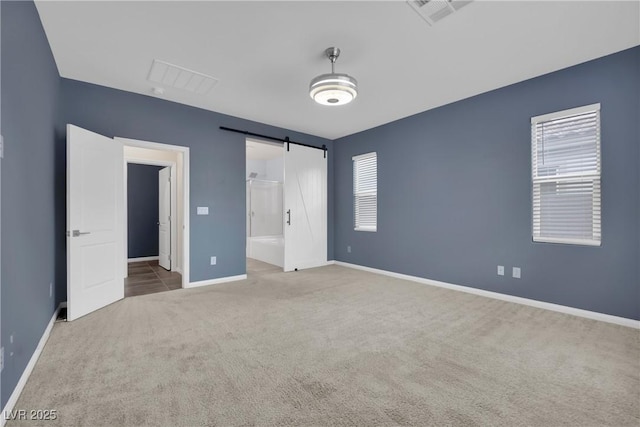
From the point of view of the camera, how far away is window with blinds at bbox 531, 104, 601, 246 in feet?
10.1

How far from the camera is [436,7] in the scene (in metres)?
2.28

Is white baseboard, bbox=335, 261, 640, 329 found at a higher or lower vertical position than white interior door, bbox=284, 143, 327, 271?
lower

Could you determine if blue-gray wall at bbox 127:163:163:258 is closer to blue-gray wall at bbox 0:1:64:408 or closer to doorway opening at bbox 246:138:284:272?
doorway opening at bbox 246:138:284:272

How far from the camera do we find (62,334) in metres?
2.65

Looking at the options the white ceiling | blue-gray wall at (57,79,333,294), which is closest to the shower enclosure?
blue-gray wall at (57,79,333,294)

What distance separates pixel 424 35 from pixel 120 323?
406 cm

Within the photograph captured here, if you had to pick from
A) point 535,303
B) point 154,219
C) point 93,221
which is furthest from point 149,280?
point 535,303

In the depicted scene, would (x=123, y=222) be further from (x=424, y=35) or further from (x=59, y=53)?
(x=424, y=35)

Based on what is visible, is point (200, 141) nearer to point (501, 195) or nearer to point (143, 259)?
point (143, 259)

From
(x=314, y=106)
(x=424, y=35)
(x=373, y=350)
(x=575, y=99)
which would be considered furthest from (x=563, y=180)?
(x=314, y=106)

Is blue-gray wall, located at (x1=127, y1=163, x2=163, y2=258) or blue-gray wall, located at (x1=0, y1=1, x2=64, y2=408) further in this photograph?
blue-gray wall, located at (x1=127, y1=163, x2=163, y2=258)

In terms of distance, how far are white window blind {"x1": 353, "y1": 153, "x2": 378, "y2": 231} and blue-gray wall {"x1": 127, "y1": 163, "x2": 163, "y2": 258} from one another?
4.71 meters

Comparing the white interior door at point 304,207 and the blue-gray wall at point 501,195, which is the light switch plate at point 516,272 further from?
the white interior door at point 304,207

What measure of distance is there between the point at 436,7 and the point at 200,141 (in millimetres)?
3567
